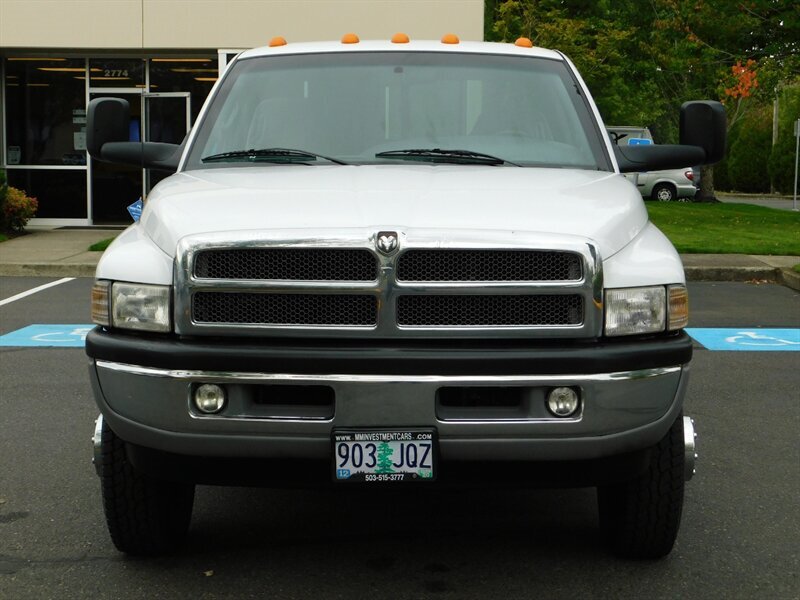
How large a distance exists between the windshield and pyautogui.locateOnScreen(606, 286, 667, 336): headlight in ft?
3.87

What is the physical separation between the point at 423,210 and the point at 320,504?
173 centimetres

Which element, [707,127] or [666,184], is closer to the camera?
[707,127]

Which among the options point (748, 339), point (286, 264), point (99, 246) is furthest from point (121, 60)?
point (286, 264)

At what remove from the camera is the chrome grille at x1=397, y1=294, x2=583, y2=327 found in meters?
3.74

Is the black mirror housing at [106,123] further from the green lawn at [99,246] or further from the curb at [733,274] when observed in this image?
the green lawn at [99,246]

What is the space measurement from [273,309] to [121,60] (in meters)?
18.2

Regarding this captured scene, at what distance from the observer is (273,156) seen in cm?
490

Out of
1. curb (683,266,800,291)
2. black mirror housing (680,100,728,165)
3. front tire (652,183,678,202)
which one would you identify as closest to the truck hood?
black mirror housing (680,100,728,165)

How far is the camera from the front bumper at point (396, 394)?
12.0 ft

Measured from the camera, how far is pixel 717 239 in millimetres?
18922

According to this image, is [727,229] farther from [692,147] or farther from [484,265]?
[484,265]

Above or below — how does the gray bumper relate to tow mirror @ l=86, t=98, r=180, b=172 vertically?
below

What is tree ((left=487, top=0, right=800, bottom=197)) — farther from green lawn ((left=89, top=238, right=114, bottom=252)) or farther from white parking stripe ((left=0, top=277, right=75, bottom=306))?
white parking stripe ((left=0, top=277, right=75, bottom=306))

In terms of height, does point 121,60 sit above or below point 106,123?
above
